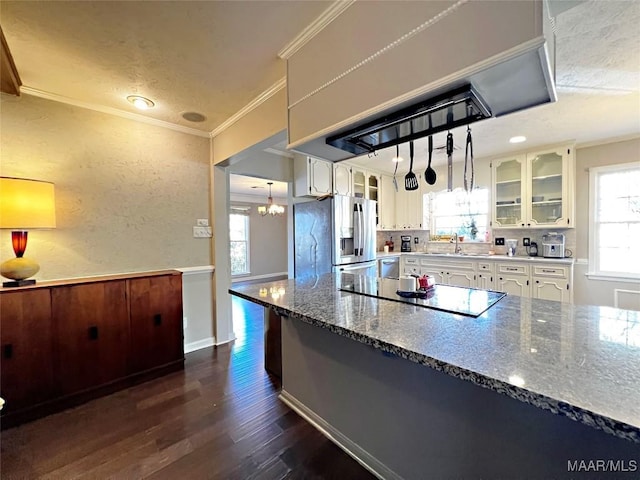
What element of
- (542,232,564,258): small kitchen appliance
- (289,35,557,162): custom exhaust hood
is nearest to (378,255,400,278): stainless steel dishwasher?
(542,232,564,258): small kitchen appliance

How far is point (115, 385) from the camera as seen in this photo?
2270 mm

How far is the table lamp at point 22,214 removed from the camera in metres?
1.82

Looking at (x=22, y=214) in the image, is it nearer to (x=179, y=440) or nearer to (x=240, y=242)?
(x=179, y=440)

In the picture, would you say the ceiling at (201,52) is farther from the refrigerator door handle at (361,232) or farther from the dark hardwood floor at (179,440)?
the dark hardwood floor at (179,440)

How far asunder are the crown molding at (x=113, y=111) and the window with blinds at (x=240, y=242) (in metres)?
4.43

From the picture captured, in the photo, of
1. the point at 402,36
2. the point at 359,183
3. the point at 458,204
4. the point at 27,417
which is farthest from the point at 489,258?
the point at 27,417

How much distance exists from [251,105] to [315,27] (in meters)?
1.11

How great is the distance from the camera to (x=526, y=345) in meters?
0.89

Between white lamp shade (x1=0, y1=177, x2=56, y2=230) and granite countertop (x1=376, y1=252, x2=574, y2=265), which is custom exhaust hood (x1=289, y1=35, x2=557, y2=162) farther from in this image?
granite countertop (x1=376, y1=252, x2=574, y2=265)

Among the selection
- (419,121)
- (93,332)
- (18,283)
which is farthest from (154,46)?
(93,332)

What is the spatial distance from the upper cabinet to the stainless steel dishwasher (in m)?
1.58

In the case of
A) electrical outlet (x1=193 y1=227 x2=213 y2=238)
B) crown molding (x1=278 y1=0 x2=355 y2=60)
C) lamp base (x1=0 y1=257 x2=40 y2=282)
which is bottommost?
lamp base (x1=0 y1=257 x2=40 y2=282)

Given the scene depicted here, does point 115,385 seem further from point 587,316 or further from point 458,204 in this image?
point 458,204

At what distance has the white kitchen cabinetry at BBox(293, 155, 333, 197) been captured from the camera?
372 centimetres
